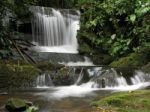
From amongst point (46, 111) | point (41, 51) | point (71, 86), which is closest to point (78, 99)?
point (46, 111)

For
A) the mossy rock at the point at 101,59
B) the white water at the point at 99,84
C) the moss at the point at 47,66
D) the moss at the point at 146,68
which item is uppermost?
the moss at the point at 47,66

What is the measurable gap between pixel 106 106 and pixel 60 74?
17.9 ft

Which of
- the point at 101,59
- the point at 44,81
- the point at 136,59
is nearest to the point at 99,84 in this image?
the point at 44,81

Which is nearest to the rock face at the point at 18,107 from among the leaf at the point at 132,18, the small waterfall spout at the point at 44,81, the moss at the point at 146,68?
the small waterfall spout at the point at 44,81

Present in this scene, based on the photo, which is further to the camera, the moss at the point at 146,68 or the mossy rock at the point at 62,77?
the moss at the point at 146,68

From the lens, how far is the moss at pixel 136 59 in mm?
15672

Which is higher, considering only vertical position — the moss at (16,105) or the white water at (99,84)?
the moss at (16,105)

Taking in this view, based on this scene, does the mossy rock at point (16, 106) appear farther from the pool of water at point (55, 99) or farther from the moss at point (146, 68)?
the moss at point (146, 68)

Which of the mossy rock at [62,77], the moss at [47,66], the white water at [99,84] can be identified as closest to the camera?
the white water at [99,84]

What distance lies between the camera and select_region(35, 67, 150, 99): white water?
11.5m

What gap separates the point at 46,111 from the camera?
8.24m

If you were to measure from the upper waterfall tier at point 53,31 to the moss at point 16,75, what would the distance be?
6337 mm

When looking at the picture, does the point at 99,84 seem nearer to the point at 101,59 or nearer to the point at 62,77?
the point at 62,77

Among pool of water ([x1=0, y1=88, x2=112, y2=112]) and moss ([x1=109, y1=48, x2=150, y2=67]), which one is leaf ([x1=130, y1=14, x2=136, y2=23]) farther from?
pool of water ([x1=0, y1=88, x2=112, y2=112])
